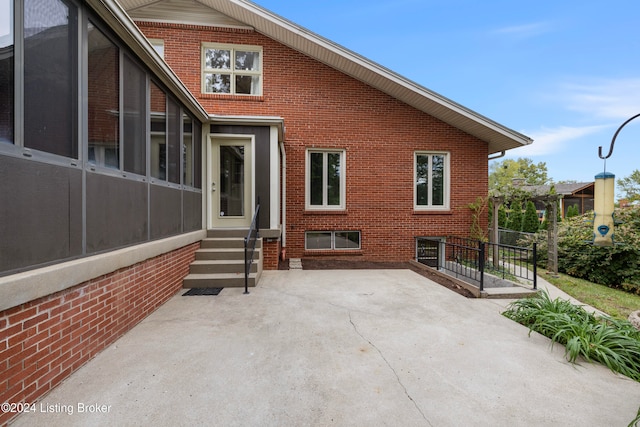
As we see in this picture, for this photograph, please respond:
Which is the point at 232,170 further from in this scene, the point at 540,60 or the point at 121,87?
the point at 540,60

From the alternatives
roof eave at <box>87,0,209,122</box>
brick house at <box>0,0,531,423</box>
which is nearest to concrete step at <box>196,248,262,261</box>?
brick house at <box>0,0,531,423</box>

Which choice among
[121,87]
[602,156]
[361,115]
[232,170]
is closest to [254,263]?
[232,170]

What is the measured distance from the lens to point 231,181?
242 inches

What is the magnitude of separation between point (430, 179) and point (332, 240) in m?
3.47

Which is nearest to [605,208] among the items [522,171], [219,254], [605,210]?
[605,210]

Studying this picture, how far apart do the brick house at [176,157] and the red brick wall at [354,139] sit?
4 centimetres

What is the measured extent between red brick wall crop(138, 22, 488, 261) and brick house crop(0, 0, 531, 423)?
4 centimetres

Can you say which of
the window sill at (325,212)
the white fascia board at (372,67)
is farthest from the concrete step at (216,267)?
the white fascia board at (372,67)

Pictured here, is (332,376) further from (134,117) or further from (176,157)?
(176,157)

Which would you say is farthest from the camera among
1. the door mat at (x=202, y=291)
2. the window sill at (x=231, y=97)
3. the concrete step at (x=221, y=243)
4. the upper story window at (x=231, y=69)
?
the upper story window at (x=231, y=69)

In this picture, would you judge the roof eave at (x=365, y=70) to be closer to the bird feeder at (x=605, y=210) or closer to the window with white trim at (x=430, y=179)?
the window with white trim at (x=430, y=179)

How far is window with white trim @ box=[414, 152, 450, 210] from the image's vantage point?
808 cm

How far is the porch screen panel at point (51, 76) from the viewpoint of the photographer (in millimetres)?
2041

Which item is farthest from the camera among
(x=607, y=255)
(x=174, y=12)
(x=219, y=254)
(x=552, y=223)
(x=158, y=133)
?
(x=552, y=223)
